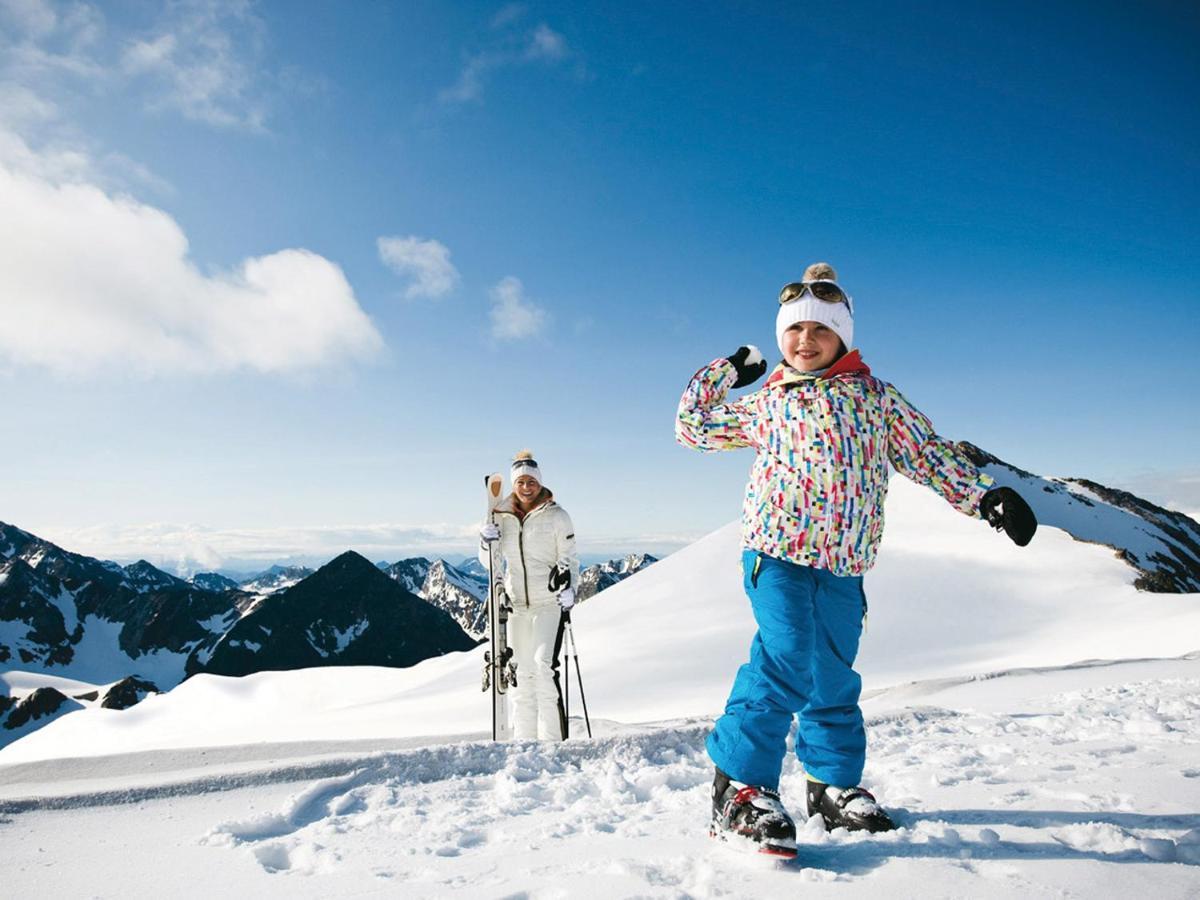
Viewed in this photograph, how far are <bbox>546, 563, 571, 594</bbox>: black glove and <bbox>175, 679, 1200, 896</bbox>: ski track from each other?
1792mm

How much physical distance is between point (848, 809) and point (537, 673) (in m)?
3.48

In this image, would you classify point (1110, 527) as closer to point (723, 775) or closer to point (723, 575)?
point (723, 575)

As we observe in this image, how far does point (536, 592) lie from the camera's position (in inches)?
233

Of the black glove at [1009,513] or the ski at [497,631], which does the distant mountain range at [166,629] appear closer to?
the ski at [497,631]

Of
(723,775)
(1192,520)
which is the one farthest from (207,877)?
(1192,520)

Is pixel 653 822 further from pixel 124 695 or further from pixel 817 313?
pixel 124 695

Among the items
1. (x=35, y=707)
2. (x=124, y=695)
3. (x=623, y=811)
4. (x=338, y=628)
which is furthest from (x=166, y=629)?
(x=623, y=811)

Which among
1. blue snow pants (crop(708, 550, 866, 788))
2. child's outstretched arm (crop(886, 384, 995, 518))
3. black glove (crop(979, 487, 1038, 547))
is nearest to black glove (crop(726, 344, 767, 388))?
child's outstretched arm (crop(886, 384, 995, 518))

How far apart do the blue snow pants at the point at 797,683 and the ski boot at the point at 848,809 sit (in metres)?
0.05

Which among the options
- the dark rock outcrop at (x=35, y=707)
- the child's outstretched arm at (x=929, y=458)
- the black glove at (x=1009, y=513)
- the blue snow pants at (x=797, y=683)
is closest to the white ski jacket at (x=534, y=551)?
the blue snow pants at (x=797, y=683)

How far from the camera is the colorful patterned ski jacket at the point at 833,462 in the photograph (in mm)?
2834

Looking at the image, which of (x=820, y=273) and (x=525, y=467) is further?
(x=525, y=467)

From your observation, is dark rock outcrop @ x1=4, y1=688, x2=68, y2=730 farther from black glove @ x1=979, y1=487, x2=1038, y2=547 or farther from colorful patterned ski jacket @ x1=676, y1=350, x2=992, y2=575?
black glove @ x1=979, y1=487, x2=1038, y2=547

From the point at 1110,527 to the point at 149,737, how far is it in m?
38.8
